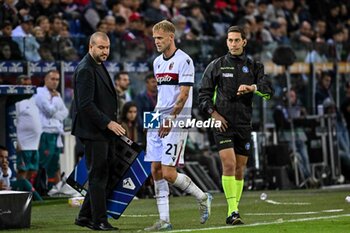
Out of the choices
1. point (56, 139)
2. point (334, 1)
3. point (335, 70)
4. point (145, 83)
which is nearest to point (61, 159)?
point (56, 139)

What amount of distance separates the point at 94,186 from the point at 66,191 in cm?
780

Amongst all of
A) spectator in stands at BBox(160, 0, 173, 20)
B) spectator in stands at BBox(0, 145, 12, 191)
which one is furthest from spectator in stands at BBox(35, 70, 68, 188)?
spectator in stands at BBox(160, 0, 173, 20)

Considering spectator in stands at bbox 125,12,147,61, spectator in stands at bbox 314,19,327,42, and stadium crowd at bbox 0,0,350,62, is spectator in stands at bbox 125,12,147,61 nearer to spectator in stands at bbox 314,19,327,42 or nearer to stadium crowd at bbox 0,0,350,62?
stadium crowd at bbox 0,0,350,62

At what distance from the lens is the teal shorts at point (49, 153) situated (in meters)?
21.2

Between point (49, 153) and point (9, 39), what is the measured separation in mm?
2214

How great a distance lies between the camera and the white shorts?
43.6 ft

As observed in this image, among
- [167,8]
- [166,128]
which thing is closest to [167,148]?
[166,128]

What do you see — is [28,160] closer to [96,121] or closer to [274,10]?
[96,121]

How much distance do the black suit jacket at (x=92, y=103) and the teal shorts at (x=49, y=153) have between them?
811 cm

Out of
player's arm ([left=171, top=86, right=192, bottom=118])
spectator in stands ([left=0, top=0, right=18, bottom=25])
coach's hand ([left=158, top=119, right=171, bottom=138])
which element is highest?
spectator in stands ([left=0, top=0, right=18, bottom=25])

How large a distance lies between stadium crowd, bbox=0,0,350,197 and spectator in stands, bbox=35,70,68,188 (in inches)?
24.6

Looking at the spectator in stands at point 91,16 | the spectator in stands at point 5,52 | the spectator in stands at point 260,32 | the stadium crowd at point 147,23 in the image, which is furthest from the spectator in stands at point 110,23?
the spectator in stands at point 260,32

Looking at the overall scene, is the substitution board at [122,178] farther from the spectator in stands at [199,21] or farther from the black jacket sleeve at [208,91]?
the spectator in stands at [199,21]

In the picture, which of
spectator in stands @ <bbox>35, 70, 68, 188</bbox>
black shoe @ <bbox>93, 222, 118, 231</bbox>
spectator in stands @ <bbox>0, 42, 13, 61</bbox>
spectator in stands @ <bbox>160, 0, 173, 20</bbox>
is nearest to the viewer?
black shoe @ <bbox>93, 222, 118, 231</bbox>
